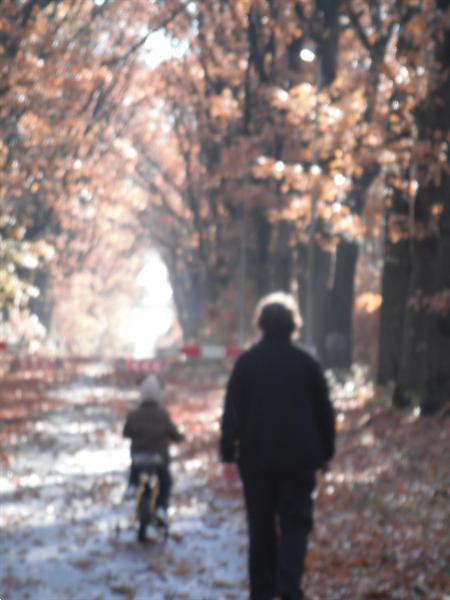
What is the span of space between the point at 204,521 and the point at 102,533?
4.34 feet

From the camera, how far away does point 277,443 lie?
8.20m

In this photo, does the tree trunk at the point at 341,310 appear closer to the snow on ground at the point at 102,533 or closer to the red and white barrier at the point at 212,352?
the red and white barrier at the point at 212,352

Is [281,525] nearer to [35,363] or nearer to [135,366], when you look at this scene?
[35,363]

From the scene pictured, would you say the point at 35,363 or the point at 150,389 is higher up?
the point at 35,363

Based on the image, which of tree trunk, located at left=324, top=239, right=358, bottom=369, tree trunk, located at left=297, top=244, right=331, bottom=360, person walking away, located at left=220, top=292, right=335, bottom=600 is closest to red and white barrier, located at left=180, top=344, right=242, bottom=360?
tree trunk, located at left=297, top=244, right=331, bottom=360

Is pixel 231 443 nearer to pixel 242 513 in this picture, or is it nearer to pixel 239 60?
pixel 242 513

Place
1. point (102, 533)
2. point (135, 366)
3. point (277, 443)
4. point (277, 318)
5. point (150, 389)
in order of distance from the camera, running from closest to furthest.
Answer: point (277, 443) → point (277, 318) → point (150, 389) → point (102, 533) → point (135, 366)

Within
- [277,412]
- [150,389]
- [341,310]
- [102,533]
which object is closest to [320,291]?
[341,310]

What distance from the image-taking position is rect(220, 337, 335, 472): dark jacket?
8.20m

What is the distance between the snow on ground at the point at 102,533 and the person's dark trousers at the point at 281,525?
1709mm

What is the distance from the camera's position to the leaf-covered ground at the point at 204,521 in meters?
10.4

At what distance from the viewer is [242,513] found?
14672 mm

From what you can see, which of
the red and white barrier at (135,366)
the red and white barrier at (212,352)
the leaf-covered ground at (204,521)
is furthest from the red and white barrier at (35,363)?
the leaf-covered ground at (204,521)

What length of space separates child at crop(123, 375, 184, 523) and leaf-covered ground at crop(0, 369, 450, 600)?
0.51 m
